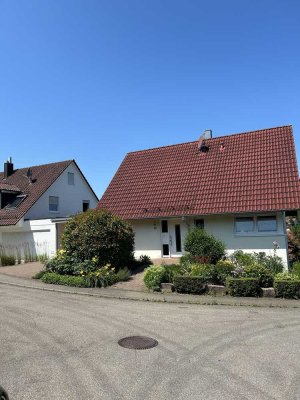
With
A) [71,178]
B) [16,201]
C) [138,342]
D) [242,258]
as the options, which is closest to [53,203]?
[16,201]

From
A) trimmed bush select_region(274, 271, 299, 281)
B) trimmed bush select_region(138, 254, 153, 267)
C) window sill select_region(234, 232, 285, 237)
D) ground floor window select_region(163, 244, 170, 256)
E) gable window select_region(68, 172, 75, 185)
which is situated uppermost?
gable window select_region(68, 172, 75, 185)

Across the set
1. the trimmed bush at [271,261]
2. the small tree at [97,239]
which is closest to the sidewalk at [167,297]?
the small tree at [97,239]

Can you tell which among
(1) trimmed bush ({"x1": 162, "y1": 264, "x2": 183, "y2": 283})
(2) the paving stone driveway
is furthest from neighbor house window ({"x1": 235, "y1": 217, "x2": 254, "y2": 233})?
(2) the paving stone driveway

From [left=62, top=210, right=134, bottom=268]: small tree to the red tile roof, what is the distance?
3.33 metres

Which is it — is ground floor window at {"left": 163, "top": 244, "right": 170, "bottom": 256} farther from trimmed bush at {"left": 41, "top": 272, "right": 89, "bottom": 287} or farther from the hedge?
the hedge

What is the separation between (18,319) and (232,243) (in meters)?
11.3

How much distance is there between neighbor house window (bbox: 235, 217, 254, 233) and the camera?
712 inches

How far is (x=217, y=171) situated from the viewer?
21.0m

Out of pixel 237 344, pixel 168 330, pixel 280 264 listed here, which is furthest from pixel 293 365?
pixel 280 264

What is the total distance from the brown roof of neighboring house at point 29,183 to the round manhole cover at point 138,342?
753 inches

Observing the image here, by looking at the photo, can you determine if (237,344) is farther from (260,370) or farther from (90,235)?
(90,235)

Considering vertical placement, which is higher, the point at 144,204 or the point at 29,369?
the point at 144,204

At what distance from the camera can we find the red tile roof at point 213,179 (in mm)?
18156

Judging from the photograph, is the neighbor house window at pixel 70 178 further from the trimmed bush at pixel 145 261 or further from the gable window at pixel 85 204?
the trimmed bush at pixel 145 261
